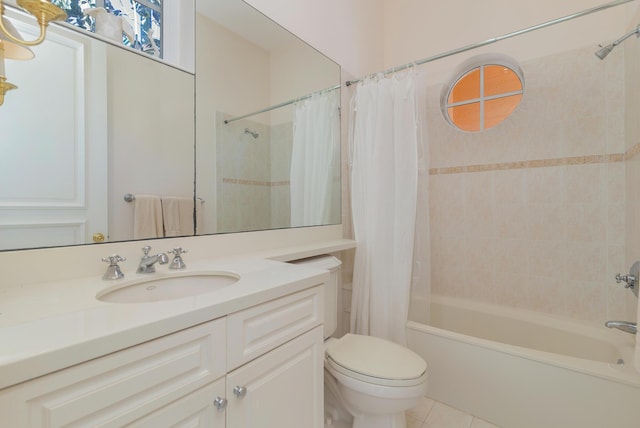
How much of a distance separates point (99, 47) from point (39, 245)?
672 mm

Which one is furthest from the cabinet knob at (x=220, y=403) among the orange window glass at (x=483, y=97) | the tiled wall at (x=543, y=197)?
the orange window glass at (x=483, y=97)

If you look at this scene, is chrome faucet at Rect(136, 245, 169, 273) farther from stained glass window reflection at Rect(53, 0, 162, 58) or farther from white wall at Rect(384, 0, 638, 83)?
white wall at Rect(384, 0, 638, 83)

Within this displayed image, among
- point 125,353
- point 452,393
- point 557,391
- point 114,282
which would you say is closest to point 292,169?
Result: point 114,282

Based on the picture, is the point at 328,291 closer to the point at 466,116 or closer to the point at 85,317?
the point at 85,317

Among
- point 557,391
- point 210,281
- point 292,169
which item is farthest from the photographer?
point 292,169

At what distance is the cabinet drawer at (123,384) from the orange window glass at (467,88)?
2.40 m

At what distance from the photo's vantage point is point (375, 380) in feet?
3.76

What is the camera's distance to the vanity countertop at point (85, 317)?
0.46 m

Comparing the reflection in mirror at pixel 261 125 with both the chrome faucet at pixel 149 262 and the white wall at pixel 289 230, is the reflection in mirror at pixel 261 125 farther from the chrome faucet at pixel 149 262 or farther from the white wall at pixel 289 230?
the chrome faucet at pixel 149 262

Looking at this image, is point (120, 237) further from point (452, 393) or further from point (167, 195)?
point (452, 393)

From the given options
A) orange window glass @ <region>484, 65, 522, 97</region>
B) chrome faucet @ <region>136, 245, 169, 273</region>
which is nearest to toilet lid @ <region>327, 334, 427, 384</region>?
chrome faucet @ <region>136, 245, 169, 273</region>

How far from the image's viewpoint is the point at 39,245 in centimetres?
86

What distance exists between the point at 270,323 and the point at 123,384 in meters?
0.36

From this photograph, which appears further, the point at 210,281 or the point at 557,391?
the point at 557,391
